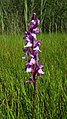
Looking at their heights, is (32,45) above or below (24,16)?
above

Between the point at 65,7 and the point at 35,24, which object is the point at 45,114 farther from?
the point at 65,7

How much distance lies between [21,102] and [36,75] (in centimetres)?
62

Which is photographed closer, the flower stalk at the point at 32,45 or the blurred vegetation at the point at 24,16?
the flower stalk at the point at 32,45

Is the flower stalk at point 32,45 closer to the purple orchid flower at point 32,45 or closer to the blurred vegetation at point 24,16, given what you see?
the purple orchid flower at point 32,45

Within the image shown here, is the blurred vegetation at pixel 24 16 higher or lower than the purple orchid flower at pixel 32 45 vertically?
lower

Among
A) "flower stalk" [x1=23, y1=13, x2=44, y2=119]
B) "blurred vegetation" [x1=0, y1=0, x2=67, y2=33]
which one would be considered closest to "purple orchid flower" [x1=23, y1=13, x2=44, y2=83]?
"flower stalk" [x1=23, y1=13, x2=44, y2=119]

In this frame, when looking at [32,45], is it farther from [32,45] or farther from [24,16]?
[24,16]

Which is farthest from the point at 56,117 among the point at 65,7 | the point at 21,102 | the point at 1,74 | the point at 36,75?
the point at 65,7

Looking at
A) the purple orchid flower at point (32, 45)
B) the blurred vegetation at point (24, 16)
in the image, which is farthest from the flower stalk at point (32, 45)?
the blurred vegetation at point (24, 16)

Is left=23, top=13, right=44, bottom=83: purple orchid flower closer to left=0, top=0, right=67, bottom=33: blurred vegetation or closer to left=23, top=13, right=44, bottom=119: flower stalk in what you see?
left=23, top=13, right=44, bottom=119: flower stalk

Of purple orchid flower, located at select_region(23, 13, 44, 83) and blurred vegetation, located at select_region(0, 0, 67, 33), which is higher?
purple orchid flower, located at select_region(23, 13, 44, 83)

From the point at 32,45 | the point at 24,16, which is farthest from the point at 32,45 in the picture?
the point at 24,16

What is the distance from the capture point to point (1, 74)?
6.87ft

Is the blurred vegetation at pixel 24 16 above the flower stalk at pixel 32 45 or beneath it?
beneath
